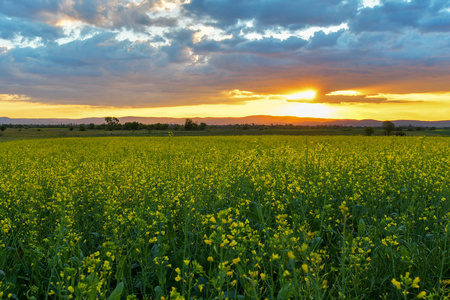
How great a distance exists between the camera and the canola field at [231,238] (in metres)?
2.86

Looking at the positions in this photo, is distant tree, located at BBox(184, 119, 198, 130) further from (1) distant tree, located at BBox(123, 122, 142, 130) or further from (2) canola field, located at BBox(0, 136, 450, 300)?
(2) canola field, located at BBox(0, 136, 450, 300)

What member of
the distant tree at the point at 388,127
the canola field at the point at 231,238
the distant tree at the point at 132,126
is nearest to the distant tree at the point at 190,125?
the distant tree at the point at 132,126

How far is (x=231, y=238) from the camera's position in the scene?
2572 millimetres

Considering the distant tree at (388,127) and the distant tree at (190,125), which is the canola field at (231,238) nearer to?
the distant tree at (388,127)

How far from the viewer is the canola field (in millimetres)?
2855

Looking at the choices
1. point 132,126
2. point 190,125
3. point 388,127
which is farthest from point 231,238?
point 132,126

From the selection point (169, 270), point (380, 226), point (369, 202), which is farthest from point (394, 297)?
point (369, 202)

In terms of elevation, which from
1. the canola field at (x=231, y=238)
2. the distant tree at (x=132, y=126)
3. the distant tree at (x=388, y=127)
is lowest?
the canola field at (x=231, y=238)

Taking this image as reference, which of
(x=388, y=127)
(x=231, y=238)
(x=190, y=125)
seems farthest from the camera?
(x=190, y=125)

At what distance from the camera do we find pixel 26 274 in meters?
4.36

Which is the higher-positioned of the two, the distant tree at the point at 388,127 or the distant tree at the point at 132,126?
the distant tree at the point at 132,126

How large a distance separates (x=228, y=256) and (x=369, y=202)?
4.54m

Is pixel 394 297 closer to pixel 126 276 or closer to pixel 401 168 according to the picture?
pixel 126 276

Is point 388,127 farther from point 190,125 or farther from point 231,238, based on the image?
point 231,238
